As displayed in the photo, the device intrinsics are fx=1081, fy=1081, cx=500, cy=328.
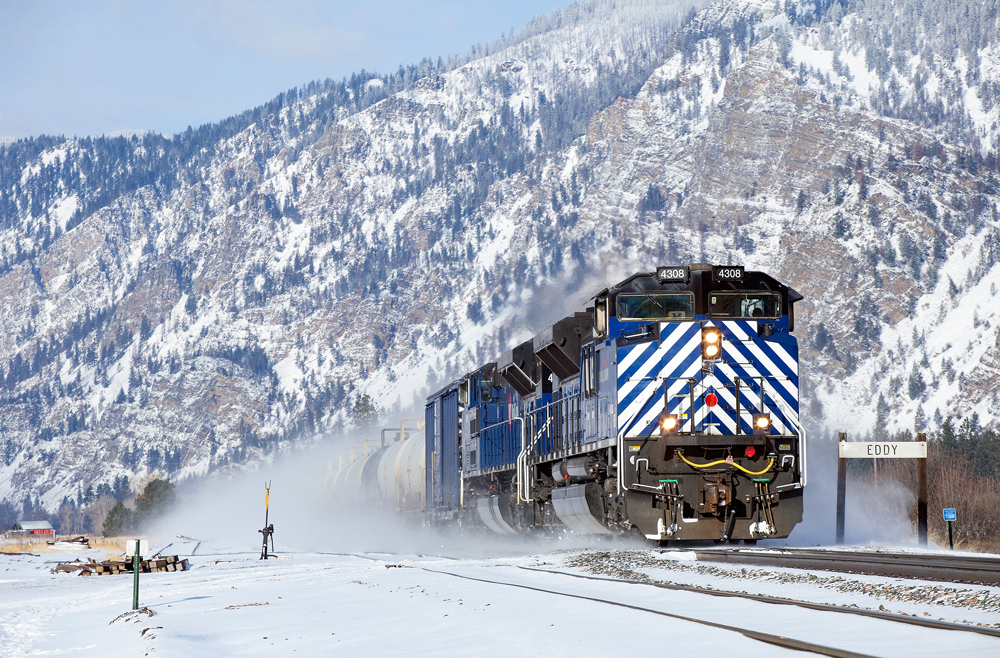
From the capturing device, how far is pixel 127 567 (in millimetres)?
27172

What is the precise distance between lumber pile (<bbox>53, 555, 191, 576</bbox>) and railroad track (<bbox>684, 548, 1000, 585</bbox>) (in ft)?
46.1

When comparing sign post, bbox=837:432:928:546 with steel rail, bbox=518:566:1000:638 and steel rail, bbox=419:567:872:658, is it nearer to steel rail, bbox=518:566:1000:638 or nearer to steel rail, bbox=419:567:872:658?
steel rail, bbox=518:566:1000:638

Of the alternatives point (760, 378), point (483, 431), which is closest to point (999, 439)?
point (483, 431)

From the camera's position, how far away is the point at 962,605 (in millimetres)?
9328

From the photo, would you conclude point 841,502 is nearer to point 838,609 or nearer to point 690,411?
point 690,411

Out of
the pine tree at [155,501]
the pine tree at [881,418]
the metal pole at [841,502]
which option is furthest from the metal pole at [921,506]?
the pine tree at [881,418]

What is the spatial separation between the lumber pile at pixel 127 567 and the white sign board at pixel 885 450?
1513 cm

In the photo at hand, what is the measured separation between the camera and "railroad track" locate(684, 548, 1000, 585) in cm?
1140

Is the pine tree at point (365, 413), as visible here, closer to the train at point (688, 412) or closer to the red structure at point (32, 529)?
the red structure at point (32, 529)

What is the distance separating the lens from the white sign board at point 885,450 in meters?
20.7

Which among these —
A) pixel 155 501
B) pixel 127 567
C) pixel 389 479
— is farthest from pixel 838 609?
pixel 155 501

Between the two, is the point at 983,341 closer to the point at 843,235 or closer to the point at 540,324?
the point at 843,235

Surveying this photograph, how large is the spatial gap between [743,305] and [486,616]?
9.21 metres

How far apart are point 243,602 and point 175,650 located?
4576 mm
